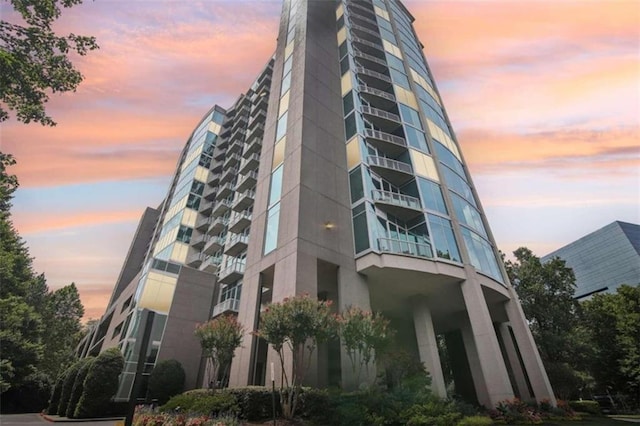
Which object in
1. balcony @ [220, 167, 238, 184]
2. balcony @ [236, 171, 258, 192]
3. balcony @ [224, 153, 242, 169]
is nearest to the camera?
balcony @ [236, 171, 258, 192]

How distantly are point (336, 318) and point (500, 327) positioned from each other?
19563 millimetres

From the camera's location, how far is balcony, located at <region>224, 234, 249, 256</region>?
31.4 metres

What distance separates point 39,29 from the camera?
38.9 ft

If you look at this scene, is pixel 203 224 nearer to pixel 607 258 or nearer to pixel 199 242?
pixel 199 242

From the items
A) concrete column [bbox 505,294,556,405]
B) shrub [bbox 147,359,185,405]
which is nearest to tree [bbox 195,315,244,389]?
shrub [bbox 147,359,185,405]

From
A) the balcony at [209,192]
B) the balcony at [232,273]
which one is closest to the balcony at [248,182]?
the balcony at [232,273]

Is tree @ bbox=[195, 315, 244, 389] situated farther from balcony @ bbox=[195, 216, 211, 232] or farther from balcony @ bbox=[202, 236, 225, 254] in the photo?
Answer: balcony @ bbox=[195, 216, 211, 232]

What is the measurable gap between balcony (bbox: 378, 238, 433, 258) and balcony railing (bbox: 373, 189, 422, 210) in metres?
2.93

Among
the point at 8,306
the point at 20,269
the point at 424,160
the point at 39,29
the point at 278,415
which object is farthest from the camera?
the point at 20,269

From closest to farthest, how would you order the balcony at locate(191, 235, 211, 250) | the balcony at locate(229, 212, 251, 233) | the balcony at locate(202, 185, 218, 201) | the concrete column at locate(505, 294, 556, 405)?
the concrete column at locate(505, 294, 556, 405) → the balcony at locate(229, 212, 251, 233) → the balcony at locate(191, 235, 211, 250) → the balcony at locate(202, 185, 218, 201)

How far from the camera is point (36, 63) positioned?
11.9 m

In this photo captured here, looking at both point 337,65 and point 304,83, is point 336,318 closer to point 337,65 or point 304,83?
point 304,83

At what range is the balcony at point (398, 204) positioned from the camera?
23188mm

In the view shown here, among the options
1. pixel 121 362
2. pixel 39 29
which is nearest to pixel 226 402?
pixel 121 362
